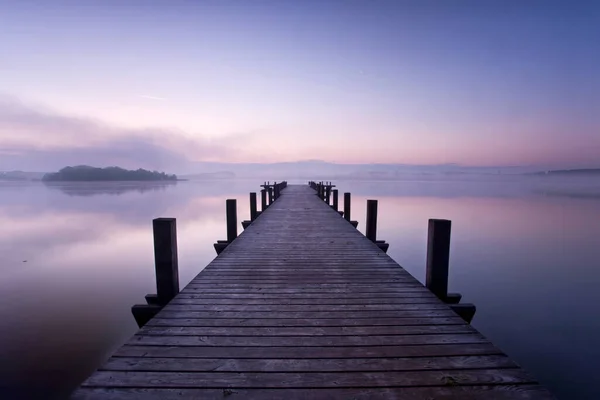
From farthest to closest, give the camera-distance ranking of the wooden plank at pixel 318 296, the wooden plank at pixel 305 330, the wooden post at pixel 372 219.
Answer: the wooden post at pixel 372 219
the wooden plank at pixel 318 296
the wooden plank at pixel 305 330

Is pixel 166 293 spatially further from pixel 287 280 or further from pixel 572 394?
pixel 572 394

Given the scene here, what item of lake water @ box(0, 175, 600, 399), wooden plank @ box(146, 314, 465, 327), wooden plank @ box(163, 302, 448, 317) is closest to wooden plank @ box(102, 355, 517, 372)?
wooden plank @ box(146, 314, 465, 327)

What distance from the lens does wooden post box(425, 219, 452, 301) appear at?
4.07 m

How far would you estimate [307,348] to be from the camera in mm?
2574

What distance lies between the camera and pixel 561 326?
8.16 m

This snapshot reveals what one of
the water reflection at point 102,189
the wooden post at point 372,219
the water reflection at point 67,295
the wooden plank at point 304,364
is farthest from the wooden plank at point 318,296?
the water reflection at point 102,189

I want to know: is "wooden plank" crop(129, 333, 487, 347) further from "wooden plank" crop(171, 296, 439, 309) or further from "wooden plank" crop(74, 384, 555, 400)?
"wooden plank" crop(171, 296, 439, 309)

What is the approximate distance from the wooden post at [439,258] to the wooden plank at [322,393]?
1983mm

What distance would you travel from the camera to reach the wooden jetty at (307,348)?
2092mm

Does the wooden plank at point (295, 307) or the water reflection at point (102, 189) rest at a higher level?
the wooden plank at point (295, 307)

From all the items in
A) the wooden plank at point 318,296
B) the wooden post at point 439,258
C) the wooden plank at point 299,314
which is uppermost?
the wooden post at point 439,258

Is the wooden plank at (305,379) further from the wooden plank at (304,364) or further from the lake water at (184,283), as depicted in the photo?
the lake water at (184,283)

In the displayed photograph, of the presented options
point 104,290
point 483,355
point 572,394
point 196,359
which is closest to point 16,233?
point 104,290

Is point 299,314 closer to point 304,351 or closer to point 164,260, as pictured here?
point 304,351
